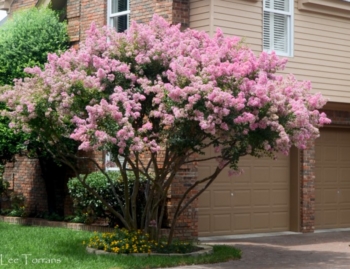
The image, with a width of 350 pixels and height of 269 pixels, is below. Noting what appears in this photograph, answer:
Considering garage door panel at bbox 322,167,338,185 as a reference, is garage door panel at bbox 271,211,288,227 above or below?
below

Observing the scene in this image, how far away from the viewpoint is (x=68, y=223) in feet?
58.9

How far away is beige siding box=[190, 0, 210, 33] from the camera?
16266mm

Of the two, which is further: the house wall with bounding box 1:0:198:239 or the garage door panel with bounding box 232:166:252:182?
the garage door panel with bounding box 232:166:252:182

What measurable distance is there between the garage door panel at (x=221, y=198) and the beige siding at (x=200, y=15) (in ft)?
12.8

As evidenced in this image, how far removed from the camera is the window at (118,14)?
18156 mm

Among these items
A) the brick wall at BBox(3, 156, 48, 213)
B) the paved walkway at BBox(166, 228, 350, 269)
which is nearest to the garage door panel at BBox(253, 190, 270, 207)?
the paved walkway at BBox(166, 228, 350, 269)

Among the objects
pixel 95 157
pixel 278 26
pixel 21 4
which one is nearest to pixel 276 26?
pixel 278 26

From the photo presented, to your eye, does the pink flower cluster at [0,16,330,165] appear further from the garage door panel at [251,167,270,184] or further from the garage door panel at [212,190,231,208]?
the garage door panel at [251,167,270,184]

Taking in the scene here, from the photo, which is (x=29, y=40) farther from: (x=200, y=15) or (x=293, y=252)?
(x=293, y=252)

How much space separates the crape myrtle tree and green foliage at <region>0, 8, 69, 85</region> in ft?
16.4

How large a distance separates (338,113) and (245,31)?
4450 millimetres

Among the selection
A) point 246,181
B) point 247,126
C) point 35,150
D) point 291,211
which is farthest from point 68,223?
point 247,126

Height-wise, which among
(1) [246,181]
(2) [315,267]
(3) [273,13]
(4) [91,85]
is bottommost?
(2) [315,267]

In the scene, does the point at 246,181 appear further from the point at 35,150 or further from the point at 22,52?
the point at 22,52
